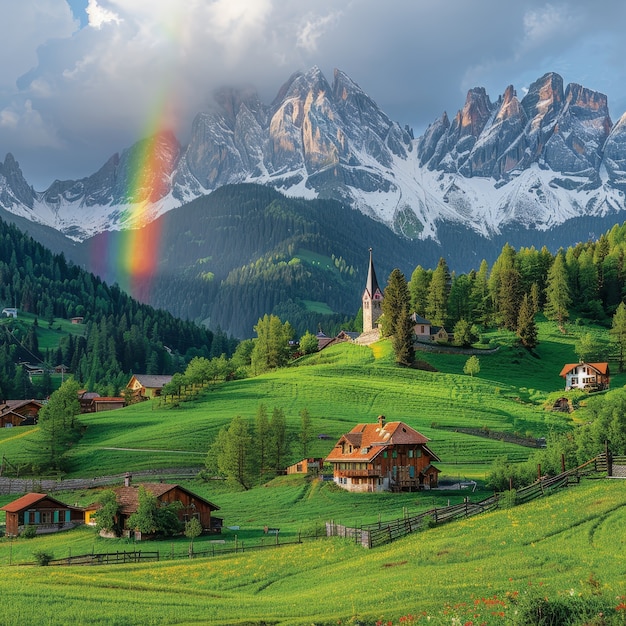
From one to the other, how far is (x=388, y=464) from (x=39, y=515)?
1307 inches

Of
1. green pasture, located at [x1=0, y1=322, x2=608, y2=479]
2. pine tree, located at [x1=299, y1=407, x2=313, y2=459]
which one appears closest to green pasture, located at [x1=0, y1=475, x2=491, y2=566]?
pine tree, located at [x1=299, y1=407, x2=313, y2=459]

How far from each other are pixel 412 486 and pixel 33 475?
1745 inches

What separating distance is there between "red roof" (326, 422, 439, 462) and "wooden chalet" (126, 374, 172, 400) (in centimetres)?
7271

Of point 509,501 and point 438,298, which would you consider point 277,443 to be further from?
point 438,298

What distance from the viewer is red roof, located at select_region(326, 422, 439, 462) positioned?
8944 cm

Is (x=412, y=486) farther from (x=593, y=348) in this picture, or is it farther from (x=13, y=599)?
(x=593, y=348)

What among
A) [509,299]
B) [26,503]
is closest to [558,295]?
[509,299]

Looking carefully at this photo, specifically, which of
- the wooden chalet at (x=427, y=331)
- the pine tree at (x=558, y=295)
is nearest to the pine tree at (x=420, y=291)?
the wooden chalet at (x=427, y=331)

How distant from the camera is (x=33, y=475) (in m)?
104

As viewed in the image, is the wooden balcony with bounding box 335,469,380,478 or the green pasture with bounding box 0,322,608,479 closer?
the wooden balcony with bounding box 335,469,380,478

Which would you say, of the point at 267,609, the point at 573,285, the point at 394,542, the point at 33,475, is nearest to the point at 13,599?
the point at 267,609

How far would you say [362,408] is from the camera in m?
124

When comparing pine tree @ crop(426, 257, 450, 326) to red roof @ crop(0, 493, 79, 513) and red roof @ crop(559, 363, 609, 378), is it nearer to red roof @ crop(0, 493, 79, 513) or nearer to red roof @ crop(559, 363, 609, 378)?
red roof @ crop(559, 363, 609, 378)

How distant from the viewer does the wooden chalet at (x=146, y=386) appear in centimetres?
16212
